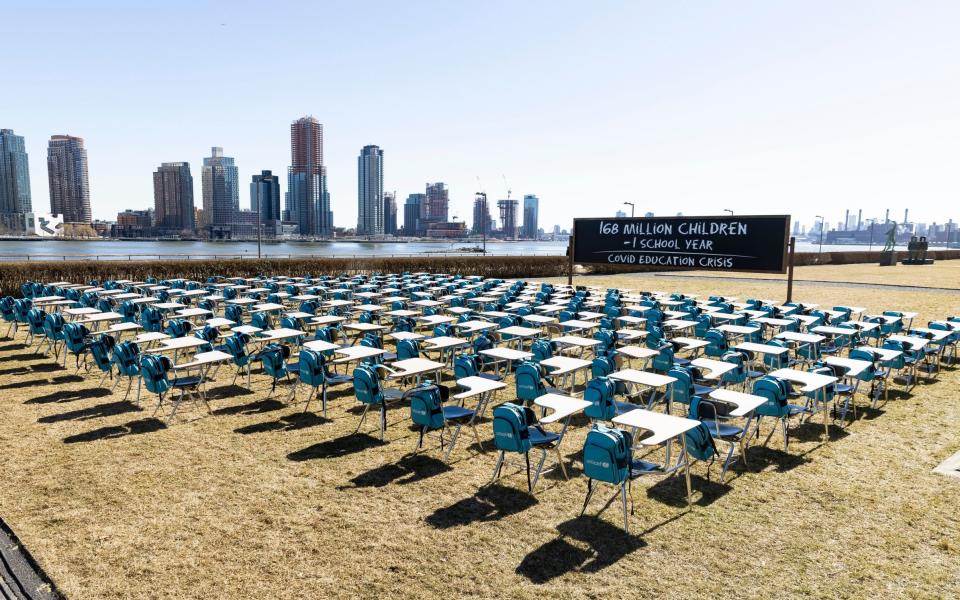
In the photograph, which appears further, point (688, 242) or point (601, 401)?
point (688, 242)

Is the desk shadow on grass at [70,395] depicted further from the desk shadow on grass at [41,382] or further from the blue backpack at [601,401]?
the blue backpack at [601,401]

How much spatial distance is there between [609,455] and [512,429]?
117 centimetres

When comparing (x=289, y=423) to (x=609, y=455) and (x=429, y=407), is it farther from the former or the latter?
(x=609, y=455)

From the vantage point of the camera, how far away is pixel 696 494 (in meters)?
6.39

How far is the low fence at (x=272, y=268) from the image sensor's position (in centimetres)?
2255

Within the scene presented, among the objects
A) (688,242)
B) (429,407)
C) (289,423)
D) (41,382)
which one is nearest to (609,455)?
(429,407)

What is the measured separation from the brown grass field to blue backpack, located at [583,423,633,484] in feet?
1.95

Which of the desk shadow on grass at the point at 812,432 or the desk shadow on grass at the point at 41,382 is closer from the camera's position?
the desk shadow on grass at the point at 812,432

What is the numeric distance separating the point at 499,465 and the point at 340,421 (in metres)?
3.13

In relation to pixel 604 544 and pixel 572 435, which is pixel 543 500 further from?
pixel 572 435

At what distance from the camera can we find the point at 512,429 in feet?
20.2

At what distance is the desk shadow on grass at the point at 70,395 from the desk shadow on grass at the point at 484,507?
23.6ft

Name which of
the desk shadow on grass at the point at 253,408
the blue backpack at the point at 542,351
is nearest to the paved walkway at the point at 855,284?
the blue backpack at the point at 542,351

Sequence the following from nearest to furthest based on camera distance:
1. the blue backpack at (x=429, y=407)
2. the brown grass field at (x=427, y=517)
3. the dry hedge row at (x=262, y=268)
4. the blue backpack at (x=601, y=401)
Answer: the brown grass field at (x=427, y=517) < the blue backpack at (x=429, y=407) < the blue backpack at (x=601, y=401) < the dry hedge row at (x=262, y=268)
